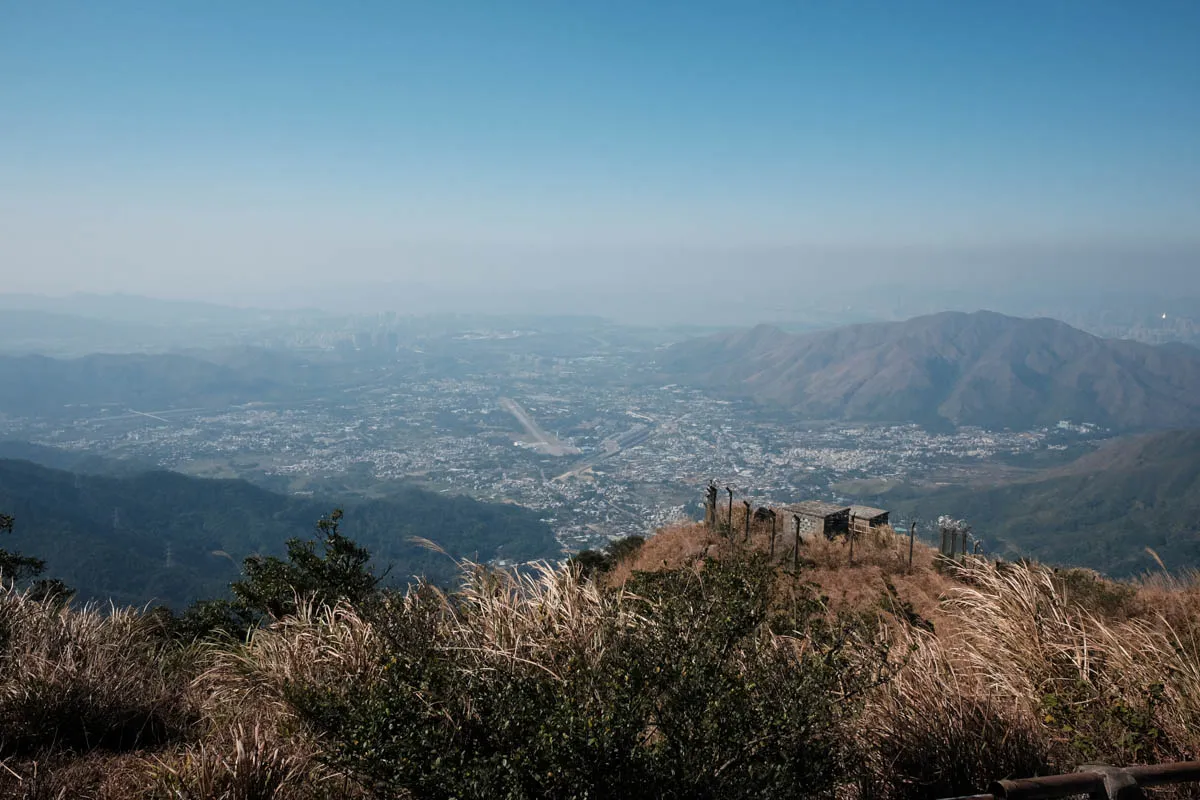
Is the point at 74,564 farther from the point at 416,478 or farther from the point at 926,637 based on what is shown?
the point at 926,637

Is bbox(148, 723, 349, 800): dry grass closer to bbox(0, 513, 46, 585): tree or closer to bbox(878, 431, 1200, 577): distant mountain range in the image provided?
bbox(0, 513, 46, 585): tree

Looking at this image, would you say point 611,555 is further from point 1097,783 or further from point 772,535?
point 1097,783

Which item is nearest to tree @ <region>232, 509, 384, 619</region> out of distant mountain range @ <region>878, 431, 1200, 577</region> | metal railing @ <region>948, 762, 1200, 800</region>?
metal railing @ <region>948, 762, 1200, 800</region>

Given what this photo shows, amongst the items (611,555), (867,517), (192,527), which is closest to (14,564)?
(611,555)

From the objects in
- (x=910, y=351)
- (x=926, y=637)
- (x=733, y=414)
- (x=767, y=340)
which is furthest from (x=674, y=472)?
(x=767, y=340)

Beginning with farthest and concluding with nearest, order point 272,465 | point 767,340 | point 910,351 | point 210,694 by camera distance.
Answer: point 767,340, point 910,351, point 272,465, point 210,694
